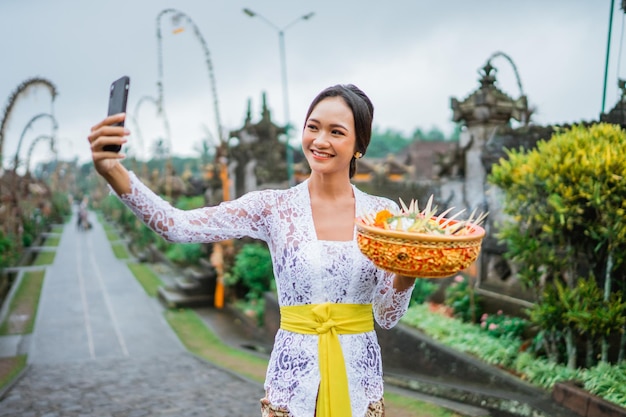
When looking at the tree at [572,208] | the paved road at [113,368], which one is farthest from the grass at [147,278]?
the tree at [572,208]

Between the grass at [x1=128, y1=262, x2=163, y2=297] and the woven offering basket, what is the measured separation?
48.5 ft

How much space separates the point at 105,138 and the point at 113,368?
7906 mm

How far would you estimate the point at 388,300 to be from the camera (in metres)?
2.44

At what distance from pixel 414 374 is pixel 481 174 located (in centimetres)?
315

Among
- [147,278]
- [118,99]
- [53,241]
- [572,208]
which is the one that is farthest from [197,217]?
[53,241]

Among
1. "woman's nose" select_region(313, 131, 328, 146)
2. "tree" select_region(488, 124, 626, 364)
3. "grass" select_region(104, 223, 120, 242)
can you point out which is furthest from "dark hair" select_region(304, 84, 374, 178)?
"grass" select_region(104, 223, 120, 242)

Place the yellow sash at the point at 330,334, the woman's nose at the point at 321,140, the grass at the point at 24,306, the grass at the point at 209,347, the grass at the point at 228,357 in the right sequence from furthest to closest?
1. the grass at the point at 24,306
2. the grass at the point at 209,347
3. the grass at the point at 228,357
4. the woman's nose at the point at 321,140
5. the yellow sash at the point at 330,334

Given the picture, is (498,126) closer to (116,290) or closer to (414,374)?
(414,374)

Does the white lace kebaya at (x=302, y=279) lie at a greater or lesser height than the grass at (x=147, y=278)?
greater

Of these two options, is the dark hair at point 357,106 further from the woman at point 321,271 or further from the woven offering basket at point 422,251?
the woven offering basket at point 422,251

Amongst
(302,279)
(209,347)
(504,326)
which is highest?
(302,279)

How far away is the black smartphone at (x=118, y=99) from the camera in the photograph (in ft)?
6.34

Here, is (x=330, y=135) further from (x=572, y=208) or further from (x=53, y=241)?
(x=53, y=241)

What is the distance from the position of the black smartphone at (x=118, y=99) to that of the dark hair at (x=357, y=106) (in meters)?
0.79
